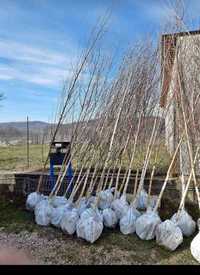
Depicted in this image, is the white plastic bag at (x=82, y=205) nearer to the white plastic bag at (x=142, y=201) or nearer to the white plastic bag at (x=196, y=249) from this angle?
the white plastic bag at (x=142, y=201)

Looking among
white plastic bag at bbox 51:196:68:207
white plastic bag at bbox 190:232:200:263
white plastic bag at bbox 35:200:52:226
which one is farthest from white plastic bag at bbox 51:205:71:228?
white plastic bag at bbox 190:232:200:263

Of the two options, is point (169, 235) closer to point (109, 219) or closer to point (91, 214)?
point (109, 219)

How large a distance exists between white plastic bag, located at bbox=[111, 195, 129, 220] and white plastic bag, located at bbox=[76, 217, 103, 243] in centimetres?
46

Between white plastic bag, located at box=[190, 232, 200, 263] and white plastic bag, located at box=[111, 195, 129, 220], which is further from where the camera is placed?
white plastic bag, located at box=[111, 195, 129, 220]

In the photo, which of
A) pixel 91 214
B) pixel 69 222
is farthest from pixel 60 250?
pixel 91 214

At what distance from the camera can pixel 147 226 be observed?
3.79 m

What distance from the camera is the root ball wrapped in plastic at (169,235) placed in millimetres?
3609

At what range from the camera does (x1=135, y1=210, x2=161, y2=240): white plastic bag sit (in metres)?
3.79

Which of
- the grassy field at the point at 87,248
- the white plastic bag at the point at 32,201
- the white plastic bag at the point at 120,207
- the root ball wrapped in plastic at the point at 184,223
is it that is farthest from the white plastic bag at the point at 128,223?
the white plastic bag at the point at 32,201

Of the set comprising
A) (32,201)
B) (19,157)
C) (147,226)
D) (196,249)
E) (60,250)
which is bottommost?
(60,250)

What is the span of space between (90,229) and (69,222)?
0.32 metres

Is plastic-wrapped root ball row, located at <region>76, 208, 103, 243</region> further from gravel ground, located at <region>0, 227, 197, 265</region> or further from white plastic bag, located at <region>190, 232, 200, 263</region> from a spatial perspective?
white plastic bag, located at <region>190, 232, 200, 263</region>
